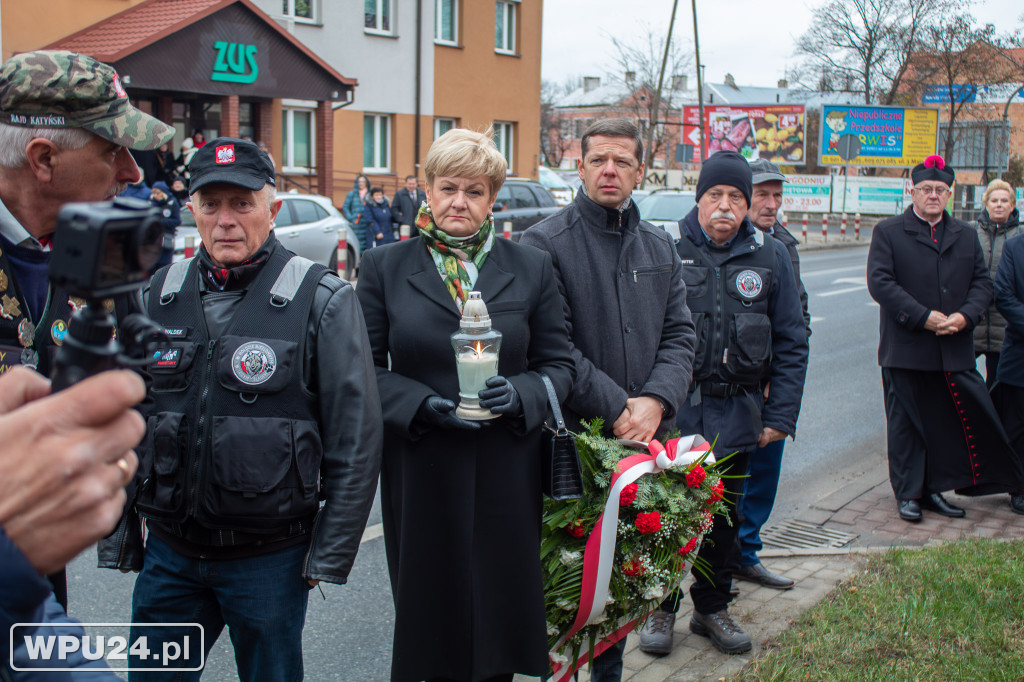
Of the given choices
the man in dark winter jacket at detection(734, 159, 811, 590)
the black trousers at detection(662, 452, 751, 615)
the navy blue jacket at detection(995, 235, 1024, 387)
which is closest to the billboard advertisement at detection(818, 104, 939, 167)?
the navy blue jacket at detection(995, 235, 1024, 387)

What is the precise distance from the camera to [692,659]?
13.0ft

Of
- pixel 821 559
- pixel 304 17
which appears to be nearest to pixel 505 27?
pixel 304 17

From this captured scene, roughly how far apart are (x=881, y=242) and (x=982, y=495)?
1.85 metres

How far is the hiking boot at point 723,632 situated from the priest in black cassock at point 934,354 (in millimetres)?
2369

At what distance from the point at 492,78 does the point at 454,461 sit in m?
28.5

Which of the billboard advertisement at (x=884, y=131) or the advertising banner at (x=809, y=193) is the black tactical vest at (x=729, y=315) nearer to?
the advertising banner at (x=809, y=193)

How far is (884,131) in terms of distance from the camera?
40156mm

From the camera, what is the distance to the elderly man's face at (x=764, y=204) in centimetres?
528

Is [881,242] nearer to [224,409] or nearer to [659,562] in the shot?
[659,562]

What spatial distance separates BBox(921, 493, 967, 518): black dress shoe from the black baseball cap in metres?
5.05

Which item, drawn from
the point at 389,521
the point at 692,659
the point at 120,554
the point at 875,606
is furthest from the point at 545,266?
the point at 875,606

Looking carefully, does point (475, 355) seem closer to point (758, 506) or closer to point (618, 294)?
point (618, 294)

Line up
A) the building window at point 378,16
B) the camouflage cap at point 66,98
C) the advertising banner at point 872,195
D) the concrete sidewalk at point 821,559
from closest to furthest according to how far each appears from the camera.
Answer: the camouflage cap at point 66,98
the concrete sidewalk at point 821,559
the building window at point 378,16
the advertising banner at point 872,195

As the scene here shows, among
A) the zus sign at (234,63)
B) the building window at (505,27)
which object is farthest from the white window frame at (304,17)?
the building window at (505,27)
